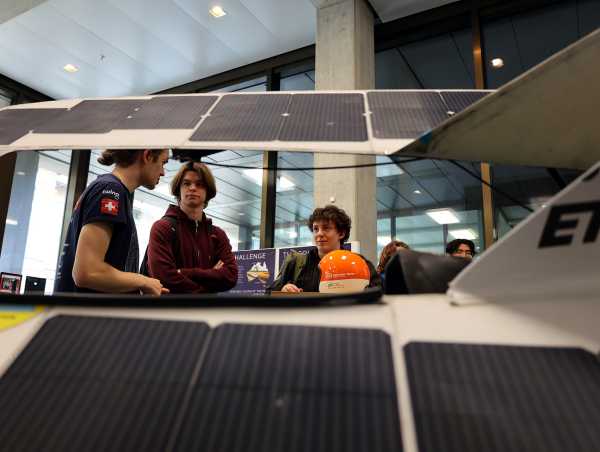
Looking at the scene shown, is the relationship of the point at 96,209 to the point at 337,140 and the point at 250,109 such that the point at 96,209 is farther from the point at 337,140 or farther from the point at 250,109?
the point at 337,140

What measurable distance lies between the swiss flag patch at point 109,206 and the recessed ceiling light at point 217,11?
409 cm

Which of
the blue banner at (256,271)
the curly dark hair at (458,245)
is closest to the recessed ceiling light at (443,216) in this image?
the curly dark hair at (458,245)

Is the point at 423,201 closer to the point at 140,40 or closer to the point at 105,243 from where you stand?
the point at 140,40

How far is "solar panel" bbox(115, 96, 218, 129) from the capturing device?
4.35 ft

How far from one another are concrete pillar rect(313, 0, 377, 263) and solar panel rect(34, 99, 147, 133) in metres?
2.65

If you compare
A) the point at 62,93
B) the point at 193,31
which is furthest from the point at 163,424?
the point at 62,93

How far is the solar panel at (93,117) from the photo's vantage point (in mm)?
1358

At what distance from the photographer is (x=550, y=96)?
0.90 metres

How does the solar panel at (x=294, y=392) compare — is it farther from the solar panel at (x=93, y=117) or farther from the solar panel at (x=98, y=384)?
the solar panel at (x=93, y=117)

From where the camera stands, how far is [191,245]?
5.74 feet

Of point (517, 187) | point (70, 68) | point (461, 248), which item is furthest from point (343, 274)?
point (70, 68)

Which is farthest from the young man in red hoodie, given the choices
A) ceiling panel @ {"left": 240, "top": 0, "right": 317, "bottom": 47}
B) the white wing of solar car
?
ceiling panel @ {"left": 240, "top": 0, "right": 317, "bottom": 47}

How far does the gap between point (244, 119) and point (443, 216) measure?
4391 millimetres

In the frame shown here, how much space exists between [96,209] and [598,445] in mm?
1190
